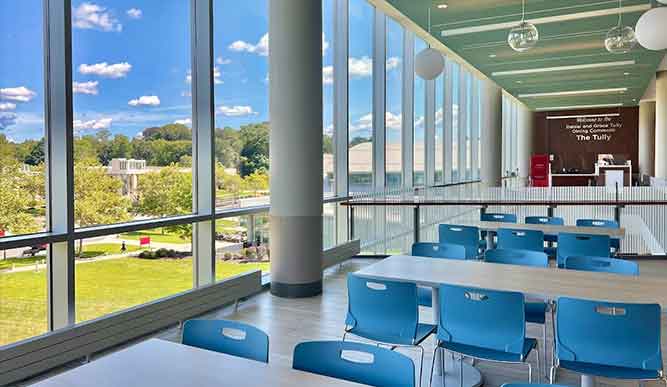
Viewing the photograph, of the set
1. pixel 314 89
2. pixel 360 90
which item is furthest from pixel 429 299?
pixel 360 90

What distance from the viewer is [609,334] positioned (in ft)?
7.31

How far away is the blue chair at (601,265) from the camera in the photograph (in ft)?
10.5

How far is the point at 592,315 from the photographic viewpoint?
224 centimetres

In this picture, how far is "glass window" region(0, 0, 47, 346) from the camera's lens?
3.31 meters

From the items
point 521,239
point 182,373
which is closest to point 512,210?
point 521,239

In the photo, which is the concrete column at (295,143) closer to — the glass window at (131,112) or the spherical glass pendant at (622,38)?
the glass window at (131,112)

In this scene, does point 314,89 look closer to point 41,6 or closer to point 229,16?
point 229,16

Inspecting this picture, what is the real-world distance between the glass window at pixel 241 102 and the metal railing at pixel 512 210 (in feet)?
4.82

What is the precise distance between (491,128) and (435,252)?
884cm

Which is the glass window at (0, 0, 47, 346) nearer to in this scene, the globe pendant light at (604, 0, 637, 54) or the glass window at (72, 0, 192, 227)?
the glass window at (72, 0, 192, 227)

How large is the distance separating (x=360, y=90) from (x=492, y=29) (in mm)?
2026

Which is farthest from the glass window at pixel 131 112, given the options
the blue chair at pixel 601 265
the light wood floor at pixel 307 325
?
the blue chair at pixel 601 265

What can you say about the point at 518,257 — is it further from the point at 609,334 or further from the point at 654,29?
the point at 654,29

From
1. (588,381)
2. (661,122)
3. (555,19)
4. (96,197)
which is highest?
(555,19)
